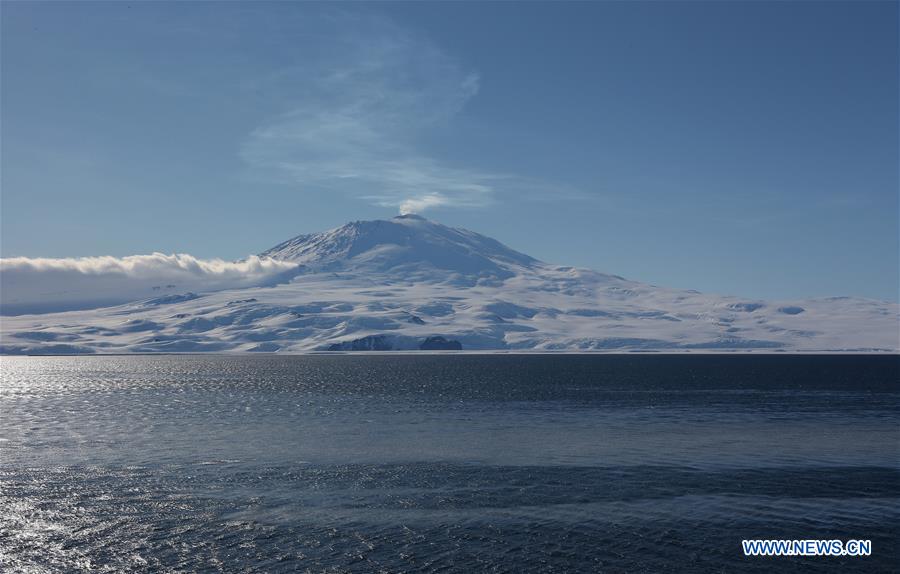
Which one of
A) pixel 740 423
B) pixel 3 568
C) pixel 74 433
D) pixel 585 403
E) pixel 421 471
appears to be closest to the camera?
pixel 3 568

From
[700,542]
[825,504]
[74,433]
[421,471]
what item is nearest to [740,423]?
[825,504]

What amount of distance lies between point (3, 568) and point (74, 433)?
159ft

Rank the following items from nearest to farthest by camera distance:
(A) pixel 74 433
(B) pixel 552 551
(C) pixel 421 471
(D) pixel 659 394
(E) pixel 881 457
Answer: (B) pixel 552 551, (C) pixel 421 471, (E) pixel 881 457, (A) pixel 74 433, (D) pixel 659 394

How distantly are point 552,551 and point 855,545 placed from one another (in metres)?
16.7

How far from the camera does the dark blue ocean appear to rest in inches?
1527

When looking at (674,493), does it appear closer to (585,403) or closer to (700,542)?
(700,542)

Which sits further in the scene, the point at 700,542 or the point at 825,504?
the point at 825,504

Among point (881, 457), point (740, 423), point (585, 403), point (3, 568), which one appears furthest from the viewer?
point (585, 403)

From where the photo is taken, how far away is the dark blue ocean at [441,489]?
3878 cm

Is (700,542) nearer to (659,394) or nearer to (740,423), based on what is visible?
(740,423)

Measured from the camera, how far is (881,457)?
65875 millimetres

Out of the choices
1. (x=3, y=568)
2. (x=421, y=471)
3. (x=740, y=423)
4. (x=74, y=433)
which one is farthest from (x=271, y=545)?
(x=740, y=423)

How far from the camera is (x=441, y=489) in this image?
176 feet

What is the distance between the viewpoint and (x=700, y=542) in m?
40.8
